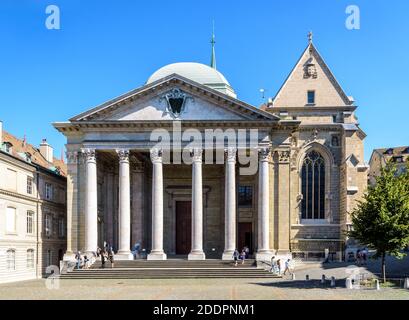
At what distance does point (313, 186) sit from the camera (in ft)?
189

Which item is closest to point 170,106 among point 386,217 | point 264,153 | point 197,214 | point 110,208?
point 264,153

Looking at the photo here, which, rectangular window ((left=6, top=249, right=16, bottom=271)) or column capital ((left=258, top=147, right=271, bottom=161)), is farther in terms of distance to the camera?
column capital ((left=258, top=147, right=271, bottom=161))

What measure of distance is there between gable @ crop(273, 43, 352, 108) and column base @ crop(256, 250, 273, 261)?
17.7m

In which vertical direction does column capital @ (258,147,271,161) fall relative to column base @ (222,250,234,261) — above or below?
above

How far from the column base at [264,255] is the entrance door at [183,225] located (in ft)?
35.0

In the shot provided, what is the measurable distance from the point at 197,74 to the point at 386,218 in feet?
111

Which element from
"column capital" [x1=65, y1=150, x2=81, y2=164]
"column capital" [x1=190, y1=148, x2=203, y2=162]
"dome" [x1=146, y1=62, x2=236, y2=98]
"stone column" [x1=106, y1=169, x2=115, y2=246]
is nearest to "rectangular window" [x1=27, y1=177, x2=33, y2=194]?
"column capital" [x1=65, y1=150, x2=81, y2=164]

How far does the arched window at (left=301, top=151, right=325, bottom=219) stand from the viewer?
188 feet

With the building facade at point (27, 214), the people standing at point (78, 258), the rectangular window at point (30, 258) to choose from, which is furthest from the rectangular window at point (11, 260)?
the people standing at point (78, 258)

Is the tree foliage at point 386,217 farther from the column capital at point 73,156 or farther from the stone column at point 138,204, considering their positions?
the column capital at point 73,156

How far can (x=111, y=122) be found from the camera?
1913 inches

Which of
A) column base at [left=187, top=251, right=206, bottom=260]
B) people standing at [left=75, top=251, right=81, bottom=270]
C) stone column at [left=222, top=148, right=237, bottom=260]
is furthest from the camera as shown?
stone column at [left=222, top=148, right=237, bottom=260]

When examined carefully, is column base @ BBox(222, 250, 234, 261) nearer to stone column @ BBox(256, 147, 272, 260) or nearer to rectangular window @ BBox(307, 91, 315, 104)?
stone column @ BBox(256, 147, 272, 260)

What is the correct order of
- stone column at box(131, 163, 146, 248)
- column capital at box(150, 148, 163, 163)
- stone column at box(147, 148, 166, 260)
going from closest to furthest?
stone column at box(147, 148, 166, 260) < column capital at box(150, 148, 163, 163) < stone column at box(131, 163, 146, 248)
